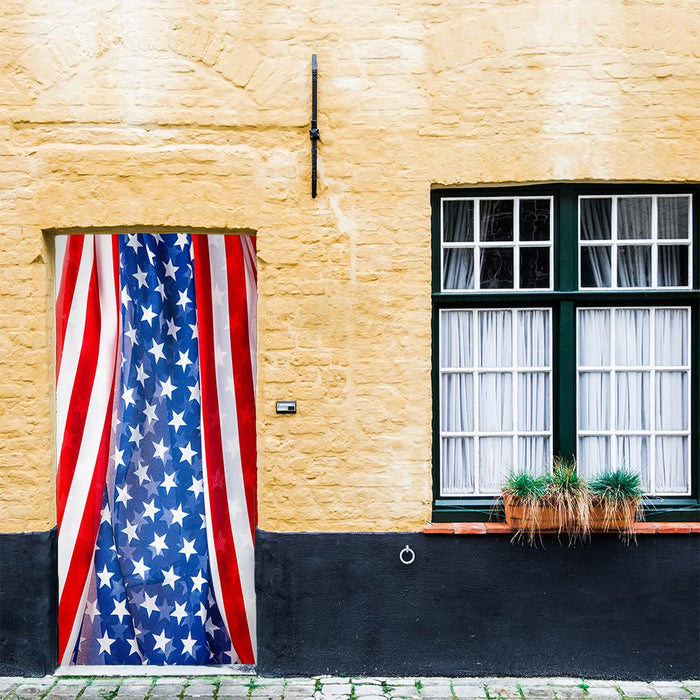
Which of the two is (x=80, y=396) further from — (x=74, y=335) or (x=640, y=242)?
(x=640, y=242)

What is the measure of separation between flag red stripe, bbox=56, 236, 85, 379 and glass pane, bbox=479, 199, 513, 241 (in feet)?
8.80

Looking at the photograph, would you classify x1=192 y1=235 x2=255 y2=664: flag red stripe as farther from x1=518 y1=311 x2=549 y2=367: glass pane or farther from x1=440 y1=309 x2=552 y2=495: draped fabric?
x1=518 y1=311 x2=549 y2=367: glass pane

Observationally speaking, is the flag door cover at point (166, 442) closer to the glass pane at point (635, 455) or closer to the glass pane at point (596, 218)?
the glass pane at point (596, 218)

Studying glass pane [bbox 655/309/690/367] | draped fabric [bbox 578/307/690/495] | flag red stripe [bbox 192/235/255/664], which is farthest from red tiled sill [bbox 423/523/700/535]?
flag red stripe [bbox 192/235/255/664]

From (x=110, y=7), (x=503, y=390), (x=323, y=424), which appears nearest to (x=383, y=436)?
(x=323, y=424)

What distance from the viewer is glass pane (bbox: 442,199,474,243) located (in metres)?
5.68

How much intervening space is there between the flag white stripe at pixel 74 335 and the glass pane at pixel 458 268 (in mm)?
2366

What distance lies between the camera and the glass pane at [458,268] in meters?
5.71

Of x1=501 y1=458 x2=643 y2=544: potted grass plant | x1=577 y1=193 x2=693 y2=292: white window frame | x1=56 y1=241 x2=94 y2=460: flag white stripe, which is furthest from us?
x1=56 y1=241 x2=94 y2=460: flag white stripe

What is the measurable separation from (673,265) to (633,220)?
15.4 inches

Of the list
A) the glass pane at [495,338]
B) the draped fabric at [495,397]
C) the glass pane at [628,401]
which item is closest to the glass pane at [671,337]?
the glass pane at [628,401]

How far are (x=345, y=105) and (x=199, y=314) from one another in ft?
5.50

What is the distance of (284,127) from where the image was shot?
5.48 metres

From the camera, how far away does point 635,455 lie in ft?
18.7
